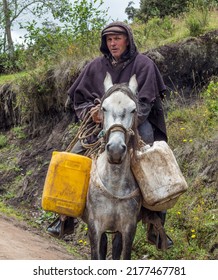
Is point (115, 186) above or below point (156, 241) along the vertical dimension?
above

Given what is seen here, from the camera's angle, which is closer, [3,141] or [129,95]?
[129,95]

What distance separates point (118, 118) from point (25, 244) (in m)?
3.71

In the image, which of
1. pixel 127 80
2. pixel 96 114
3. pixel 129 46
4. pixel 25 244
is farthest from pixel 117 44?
pixel 25 244

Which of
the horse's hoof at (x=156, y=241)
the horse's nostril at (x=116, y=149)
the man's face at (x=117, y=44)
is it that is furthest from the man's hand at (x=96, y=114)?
the horse's hoof at (x=156, y=241)

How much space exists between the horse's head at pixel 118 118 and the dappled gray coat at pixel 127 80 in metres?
0.64

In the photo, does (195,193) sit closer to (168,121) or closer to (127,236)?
(168,121)

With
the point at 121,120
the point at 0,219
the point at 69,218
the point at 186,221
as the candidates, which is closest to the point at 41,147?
the point at 0,219

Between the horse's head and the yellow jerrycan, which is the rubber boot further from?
the horse's head

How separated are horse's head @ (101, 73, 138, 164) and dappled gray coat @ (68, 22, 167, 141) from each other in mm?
639

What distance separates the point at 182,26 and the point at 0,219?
6.53 m

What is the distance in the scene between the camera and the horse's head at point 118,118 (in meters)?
5.21

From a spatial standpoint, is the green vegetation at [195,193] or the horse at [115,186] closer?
the horse at [115,186]

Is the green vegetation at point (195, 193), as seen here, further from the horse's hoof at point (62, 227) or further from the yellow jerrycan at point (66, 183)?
the yellow jerrycan at point (66, 183)

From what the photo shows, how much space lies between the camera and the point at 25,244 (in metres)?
8.57
